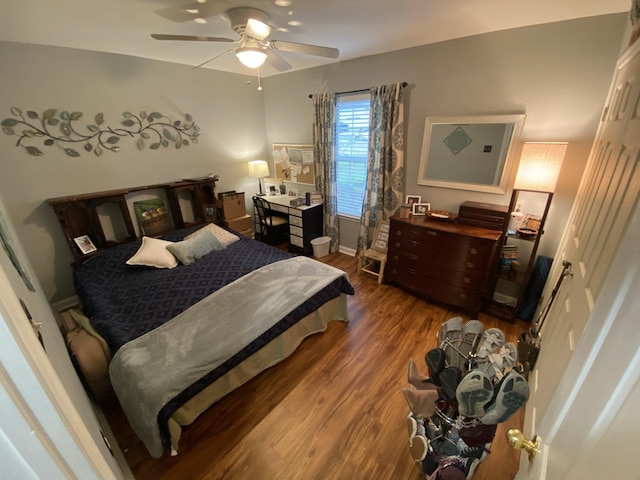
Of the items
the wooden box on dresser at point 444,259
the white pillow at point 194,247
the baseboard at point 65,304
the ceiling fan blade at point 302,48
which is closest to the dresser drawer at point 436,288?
the wooden box on dresser at point 444,259

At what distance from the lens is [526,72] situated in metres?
2.11

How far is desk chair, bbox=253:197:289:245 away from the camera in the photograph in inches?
151

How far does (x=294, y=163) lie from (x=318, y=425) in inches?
134

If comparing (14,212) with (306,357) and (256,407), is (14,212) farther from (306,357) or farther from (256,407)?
(306,357)

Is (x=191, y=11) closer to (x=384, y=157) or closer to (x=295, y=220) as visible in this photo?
(x=384, y=157)

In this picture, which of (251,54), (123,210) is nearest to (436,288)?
(251,54)

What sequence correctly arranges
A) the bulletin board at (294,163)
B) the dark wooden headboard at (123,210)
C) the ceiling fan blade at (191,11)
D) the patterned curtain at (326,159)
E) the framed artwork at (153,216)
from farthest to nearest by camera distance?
the bulletin board at (294,163) < the patterned curtain at (326,159) < the framed artwork at (153,216) < the dark wooden headboard at (123,210) < the ceiling fan blade at (191,11)

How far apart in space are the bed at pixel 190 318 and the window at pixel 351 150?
1.42 m

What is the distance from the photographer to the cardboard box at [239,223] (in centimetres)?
375

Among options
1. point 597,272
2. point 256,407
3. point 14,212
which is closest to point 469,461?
point 597,272

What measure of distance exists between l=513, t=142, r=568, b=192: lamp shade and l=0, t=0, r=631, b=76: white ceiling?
869 mm

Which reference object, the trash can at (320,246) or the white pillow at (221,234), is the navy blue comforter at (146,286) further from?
the trash can at (320,246)

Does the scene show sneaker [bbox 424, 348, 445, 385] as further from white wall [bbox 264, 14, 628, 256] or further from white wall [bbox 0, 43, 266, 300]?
white wall [bbox 0, 43, 266, 300]

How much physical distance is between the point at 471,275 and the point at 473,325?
1454 millimetres
